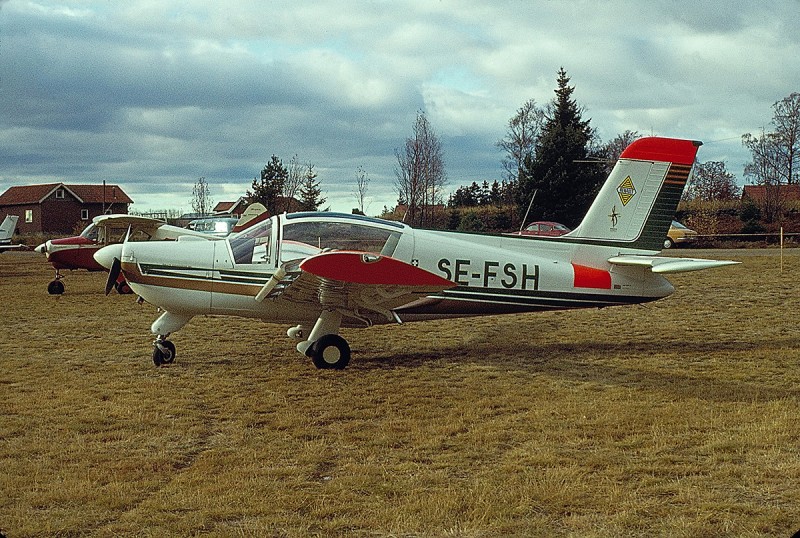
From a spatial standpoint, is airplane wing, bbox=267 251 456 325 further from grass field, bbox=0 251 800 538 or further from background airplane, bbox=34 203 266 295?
background airplane, bbox=34 203 266 295

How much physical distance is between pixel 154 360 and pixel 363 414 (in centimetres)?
371

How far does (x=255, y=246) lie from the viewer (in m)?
9.10

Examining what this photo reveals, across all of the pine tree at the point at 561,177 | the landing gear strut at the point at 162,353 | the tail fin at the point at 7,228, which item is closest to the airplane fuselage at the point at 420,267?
the landing gear strut at the point at 162,353

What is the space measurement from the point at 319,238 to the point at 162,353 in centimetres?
250

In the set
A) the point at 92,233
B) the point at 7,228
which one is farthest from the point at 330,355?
the point at 7,228

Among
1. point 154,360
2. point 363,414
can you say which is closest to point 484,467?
point 363,414

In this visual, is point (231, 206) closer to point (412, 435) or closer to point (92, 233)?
point (92, 233)

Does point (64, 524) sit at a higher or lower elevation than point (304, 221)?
lower

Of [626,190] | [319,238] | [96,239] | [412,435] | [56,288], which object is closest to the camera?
[412,435]

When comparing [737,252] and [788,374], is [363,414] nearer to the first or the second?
[788,374]

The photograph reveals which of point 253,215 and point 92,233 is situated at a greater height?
point 253,215

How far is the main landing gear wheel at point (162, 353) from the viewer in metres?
9.18

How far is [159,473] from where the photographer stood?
498 cm

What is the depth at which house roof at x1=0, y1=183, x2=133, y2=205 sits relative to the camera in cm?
6525
